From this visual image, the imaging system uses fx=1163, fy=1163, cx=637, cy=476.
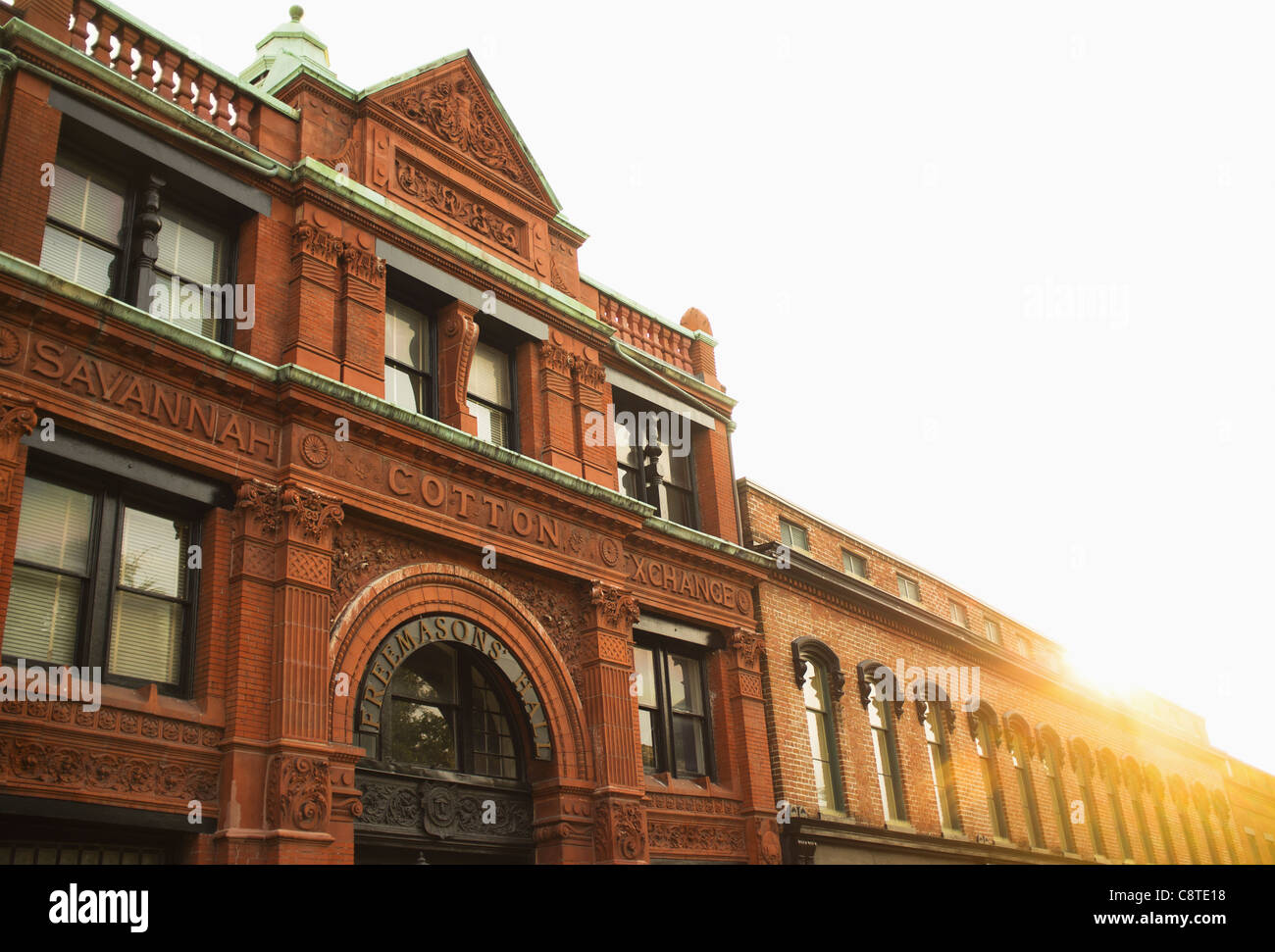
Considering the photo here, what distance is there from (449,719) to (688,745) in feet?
16.0

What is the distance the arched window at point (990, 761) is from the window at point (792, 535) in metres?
6.52

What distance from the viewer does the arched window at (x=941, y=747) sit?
79.4ft

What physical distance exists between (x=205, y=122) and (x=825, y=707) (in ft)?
47.5

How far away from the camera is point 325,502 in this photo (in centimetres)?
1368

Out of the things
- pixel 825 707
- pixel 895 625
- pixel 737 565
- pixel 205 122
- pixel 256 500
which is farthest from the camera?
pixel 895 625

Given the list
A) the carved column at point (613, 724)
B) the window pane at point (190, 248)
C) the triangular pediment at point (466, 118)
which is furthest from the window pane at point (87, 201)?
the carved column at point (613, 724)

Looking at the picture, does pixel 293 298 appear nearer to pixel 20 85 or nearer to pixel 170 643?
pixel 20 85

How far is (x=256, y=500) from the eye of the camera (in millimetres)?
13234

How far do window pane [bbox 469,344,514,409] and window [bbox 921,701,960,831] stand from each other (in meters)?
12.0

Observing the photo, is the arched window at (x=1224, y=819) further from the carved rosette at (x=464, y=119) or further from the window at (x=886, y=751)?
the carved rosette at (x=464, y=119)

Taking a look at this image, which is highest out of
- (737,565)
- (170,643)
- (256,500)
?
(737,565)

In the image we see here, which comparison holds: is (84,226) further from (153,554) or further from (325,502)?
(325,502)

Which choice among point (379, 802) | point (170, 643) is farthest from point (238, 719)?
point (379, 802)
